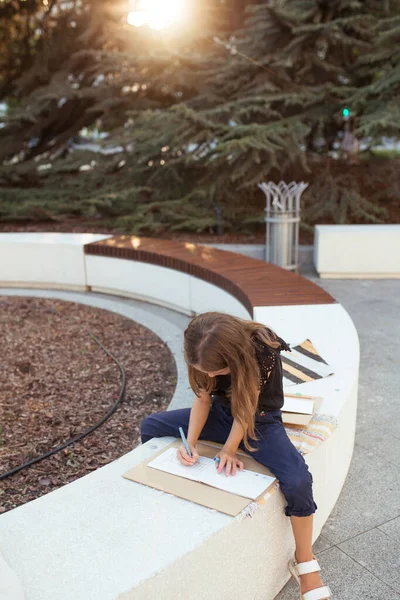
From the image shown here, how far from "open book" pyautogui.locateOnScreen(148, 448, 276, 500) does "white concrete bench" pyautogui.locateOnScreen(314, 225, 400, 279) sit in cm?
532

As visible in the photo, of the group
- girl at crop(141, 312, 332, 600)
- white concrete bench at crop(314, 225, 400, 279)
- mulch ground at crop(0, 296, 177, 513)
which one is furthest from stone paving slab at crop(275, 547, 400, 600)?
white concrete bench at crop(314, 225, 400, 279)

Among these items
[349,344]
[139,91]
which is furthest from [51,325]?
[139,91]

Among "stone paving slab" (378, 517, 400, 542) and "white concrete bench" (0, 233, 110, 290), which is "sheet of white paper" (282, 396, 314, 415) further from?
"white concrete bench" (0, 233, 110, 290)

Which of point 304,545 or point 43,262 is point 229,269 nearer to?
point 43,262

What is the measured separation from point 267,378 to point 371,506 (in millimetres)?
1015

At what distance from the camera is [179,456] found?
2.34 metres

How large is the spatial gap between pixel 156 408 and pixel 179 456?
5.66 feet

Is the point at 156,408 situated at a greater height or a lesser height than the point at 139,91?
lesser

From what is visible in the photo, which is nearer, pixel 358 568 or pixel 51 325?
pixel 358 568

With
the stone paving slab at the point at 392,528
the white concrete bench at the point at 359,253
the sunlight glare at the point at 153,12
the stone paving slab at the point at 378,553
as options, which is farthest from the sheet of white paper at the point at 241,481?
the sunlight glare at the point at 153,12

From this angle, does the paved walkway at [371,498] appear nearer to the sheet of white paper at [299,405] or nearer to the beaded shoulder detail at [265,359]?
the sheet of white paper at [299,405]

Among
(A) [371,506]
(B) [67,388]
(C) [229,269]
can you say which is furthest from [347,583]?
(C) [229,269]

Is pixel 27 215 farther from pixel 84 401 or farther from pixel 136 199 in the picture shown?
pixel 84 401

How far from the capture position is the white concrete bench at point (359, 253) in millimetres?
7230
